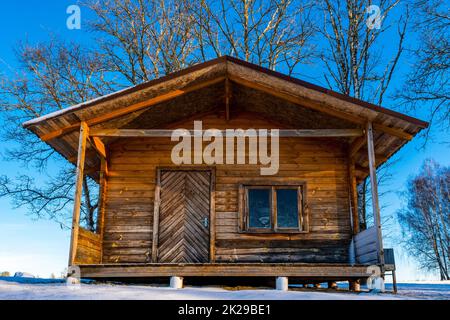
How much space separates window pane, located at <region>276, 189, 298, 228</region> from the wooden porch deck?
2.12 metres

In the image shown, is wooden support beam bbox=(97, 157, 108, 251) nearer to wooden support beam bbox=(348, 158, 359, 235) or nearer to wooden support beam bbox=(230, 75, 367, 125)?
wooden support beam bbox=(230, 75, 367, 125)

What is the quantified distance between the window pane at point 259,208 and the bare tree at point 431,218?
61.2 feet

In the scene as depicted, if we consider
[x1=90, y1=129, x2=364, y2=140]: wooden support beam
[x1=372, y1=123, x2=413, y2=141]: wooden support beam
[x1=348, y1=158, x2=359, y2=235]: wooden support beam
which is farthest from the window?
[x1=372, y1=123, x2=413, y2=141]: wooden support beam

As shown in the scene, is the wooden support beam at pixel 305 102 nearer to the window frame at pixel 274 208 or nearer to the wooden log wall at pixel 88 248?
the window frame at pixel 274 208

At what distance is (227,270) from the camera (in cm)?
876

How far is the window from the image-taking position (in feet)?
35.2

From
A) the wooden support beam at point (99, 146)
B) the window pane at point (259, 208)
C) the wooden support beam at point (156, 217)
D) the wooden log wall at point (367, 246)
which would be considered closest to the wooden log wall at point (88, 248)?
the wooden support beam at point (156, 217)

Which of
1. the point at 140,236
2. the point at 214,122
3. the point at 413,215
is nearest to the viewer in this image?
the point at 140,236

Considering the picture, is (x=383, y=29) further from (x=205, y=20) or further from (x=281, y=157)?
(x=281, y=157)

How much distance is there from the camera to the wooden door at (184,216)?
1062 centimetres
